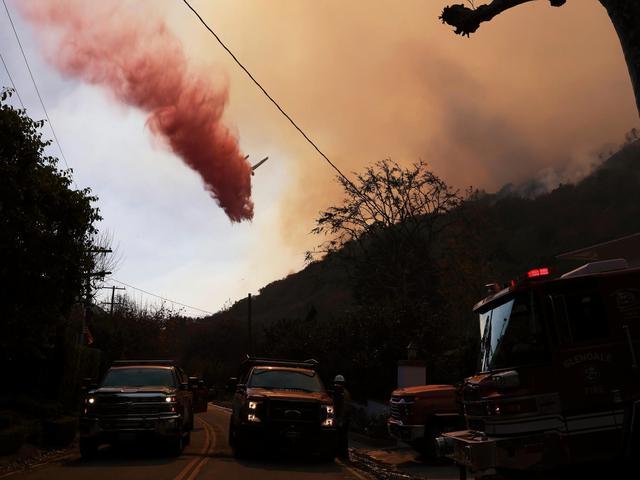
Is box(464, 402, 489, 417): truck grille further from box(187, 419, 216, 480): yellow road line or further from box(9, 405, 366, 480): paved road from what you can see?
box(187, 419, 216, 480): yellow road line

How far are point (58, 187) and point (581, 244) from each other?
88875mm

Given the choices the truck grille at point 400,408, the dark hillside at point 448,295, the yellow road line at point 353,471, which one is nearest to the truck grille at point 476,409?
the yellow road line at point 353,471

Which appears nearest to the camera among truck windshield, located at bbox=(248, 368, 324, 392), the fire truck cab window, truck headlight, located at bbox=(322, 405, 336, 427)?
the fire truck cab window

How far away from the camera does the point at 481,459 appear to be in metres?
7.86

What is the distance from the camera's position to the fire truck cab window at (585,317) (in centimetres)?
780

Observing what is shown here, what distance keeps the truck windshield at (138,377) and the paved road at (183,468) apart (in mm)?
1507

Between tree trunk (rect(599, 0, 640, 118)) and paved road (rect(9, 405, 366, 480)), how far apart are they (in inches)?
317

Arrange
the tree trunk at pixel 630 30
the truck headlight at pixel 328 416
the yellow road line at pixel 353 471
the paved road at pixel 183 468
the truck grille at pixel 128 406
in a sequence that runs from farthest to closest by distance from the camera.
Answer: the truck grille at pixel 128 406 < the truck headlight at pixel 328 416 < the yellow road line at pixel 353 471 < the paved road at pixel 183 468 < the tree trunk at pixel 630 30

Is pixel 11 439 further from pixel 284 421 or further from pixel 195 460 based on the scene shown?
pixel 284 421

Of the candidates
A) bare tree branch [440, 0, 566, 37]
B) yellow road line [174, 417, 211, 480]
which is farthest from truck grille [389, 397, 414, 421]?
bare tree branch [440, 0, 566, 37]

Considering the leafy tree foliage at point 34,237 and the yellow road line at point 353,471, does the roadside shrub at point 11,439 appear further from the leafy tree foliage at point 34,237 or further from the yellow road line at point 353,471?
the yellow road line at point 353,471

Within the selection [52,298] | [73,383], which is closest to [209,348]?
[73,383]

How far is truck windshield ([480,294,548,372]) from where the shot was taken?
26.0 ft

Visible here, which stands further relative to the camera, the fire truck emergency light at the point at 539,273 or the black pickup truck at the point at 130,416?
the black pickup truck at the point at 130,416
